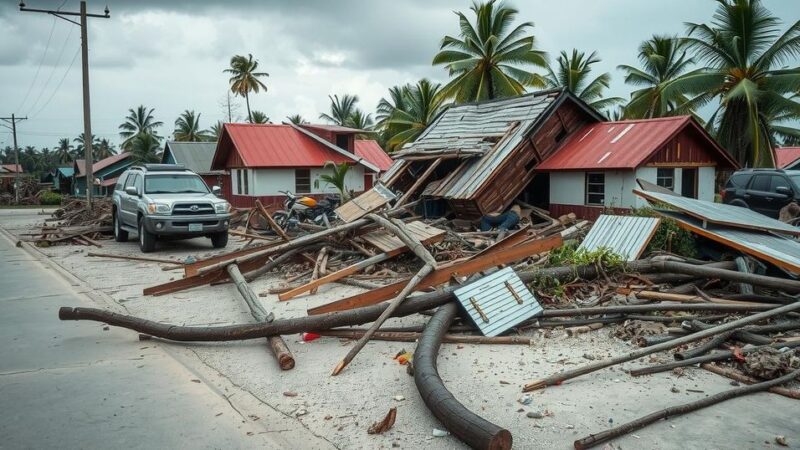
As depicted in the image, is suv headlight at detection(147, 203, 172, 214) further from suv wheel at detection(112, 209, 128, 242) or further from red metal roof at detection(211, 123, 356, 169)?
red metal roof at detection(211, 123, 356, 169)

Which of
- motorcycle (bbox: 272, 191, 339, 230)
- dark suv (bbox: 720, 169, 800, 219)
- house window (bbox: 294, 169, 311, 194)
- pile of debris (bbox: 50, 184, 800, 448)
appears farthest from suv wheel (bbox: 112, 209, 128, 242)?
dark suv (bbox: 720, 169, 800, 219)

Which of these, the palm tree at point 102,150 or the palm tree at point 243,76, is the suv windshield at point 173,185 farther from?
the palm tree at point 102,150

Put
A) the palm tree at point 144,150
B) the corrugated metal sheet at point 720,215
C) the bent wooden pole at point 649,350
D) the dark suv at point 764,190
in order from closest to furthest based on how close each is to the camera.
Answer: the bent wooden pole at point 649,350 → the corrugated metal sheet at point 720,215 → the dark suv at point 764,190 → the palm tree at point 144,150

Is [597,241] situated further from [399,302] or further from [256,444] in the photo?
[256,444]

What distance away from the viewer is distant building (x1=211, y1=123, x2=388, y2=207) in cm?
2908

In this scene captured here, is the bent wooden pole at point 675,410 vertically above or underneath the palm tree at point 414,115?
underneath

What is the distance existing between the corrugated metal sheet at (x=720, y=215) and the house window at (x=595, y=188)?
6471mm

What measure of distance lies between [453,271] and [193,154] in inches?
1543

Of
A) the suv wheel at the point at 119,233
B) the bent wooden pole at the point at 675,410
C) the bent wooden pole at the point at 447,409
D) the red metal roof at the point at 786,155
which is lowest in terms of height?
the bent wooden pole at the point at 675,410

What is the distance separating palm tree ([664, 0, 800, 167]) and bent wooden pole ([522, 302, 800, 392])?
19226mm

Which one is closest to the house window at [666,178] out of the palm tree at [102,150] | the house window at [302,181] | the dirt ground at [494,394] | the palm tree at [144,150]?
the dirt ground at [494,394]

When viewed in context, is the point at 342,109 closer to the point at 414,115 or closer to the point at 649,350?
the point at 414,115

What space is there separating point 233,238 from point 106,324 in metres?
11.0

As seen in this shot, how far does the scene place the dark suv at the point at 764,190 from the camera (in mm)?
15898
